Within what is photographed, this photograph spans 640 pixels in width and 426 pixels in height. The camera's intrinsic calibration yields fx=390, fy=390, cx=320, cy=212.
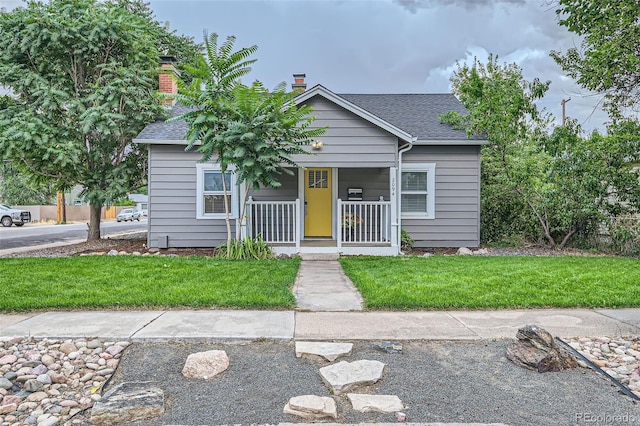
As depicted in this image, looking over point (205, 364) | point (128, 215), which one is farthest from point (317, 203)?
point (128, 215)

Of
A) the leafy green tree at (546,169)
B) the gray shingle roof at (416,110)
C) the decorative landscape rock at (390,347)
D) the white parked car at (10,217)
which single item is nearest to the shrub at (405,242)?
the gray shingle roof at (416,110)

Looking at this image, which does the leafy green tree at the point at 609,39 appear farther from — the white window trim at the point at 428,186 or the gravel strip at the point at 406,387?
the white window trim at the point at 428,186

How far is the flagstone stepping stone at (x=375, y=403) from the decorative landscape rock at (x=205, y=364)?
1.05 metres

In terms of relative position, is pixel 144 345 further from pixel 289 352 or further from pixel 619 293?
pixel 619 293

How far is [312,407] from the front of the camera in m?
2.46

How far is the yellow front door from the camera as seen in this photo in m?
10.1

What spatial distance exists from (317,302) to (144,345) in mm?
2093

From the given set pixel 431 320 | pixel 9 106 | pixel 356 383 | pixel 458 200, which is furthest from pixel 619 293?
pixel 9 106

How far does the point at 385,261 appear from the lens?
7938mm

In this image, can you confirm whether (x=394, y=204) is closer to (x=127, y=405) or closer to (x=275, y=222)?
(x=275, y=222)

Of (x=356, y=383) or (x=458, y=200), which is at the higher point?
(x=458, y=200)

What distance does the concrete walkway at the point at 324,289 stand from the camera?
4.74 meters

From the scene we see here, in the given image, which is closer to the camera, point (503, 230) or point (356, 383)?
point (356, 383)

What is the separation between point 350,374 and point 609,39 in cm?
472
